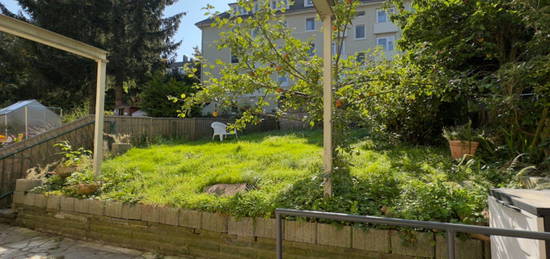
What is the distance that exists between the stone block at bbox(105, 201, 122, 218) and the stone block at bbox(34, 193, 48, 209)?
1.18 m

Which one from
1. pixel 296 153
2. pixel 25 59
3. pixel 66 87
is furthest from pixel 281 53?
pixel 25 59

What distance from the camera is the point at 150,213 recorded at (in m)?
3.31

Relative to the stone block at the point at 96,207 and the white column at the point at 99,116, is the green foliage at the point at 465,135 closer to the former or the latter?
the stone block at the point at 96,207

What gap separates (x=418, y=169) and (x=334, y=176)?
55.4 inches

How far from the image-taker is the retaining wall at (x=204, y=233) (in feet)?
7.77

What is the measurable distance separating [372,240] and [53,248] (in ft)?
11.8

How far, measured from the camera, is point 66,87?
1480cm

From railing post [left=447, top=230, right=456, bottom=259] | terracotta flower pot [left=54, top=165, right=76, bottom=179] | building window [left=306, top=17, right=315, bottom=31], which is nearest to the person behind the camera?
railing post [left=447, top=230, right=456, bottom=259]

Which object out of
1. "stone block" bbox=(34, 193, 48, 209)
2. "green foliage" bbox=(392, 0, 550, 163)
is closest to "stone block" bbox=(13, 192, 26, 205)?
"stone block" bbox=(34, 193, 48, 209)

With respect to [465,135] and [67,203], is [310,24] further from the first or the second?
[67,203]

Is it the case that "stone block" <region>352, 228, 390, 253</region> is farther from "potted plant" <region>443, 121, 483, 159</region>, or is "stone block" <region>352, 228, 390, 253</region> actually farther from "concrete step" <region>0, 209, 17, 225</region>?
"concrete step" <region>0, 209, 17, 225</region>

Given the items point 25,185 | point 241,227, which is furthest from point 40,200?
point 241,227

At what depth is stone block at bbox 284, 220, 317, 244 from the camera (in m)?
2.63

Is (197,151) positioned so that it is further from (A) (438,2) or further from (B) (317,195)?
(A) (438,2)
